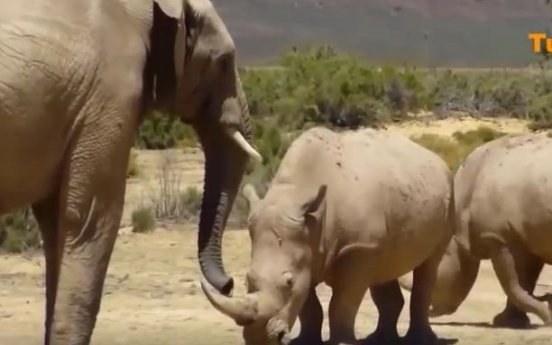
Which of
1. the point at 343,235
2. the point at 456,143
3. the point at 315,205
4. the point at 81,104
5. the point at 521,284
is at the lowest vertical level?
the point at 456,143

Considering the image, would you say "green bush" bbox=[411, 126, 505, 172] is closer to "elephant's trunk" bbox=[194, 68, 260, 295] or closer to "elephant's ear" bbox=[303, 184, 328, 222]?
"elephant's ear" bbox=[303, 184, 328, 222]

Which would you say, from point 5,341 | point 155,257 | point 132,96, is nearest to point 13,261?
point 155,257

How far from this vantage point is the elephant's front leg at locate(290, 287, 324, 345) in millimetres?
12219

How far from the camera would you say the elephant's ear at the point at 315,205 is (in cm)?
1174

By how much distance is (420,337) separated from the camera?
13.1m

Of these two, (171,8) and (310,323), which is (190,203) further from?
(171,8)

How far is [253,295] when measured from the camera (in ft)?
36.5

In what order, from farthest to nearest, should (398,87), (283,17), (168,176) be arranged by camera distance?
(283,17)
(398,87)
(168,176)

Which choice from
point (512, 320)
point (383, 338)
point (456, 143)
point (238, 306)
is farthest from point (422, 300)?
point (456, 143)

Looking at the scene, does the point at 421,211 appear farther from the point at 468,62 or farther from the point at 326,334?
the point at 468,62

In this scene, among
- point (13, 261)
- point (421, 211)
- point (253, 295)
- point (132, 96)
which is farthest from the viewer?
point (13, 261)

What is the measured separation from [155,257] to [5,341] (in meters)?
5.89

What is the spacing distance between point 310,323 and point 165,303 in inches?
147

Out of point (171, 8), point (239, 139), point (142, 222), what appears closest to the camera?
point (171, 8)
